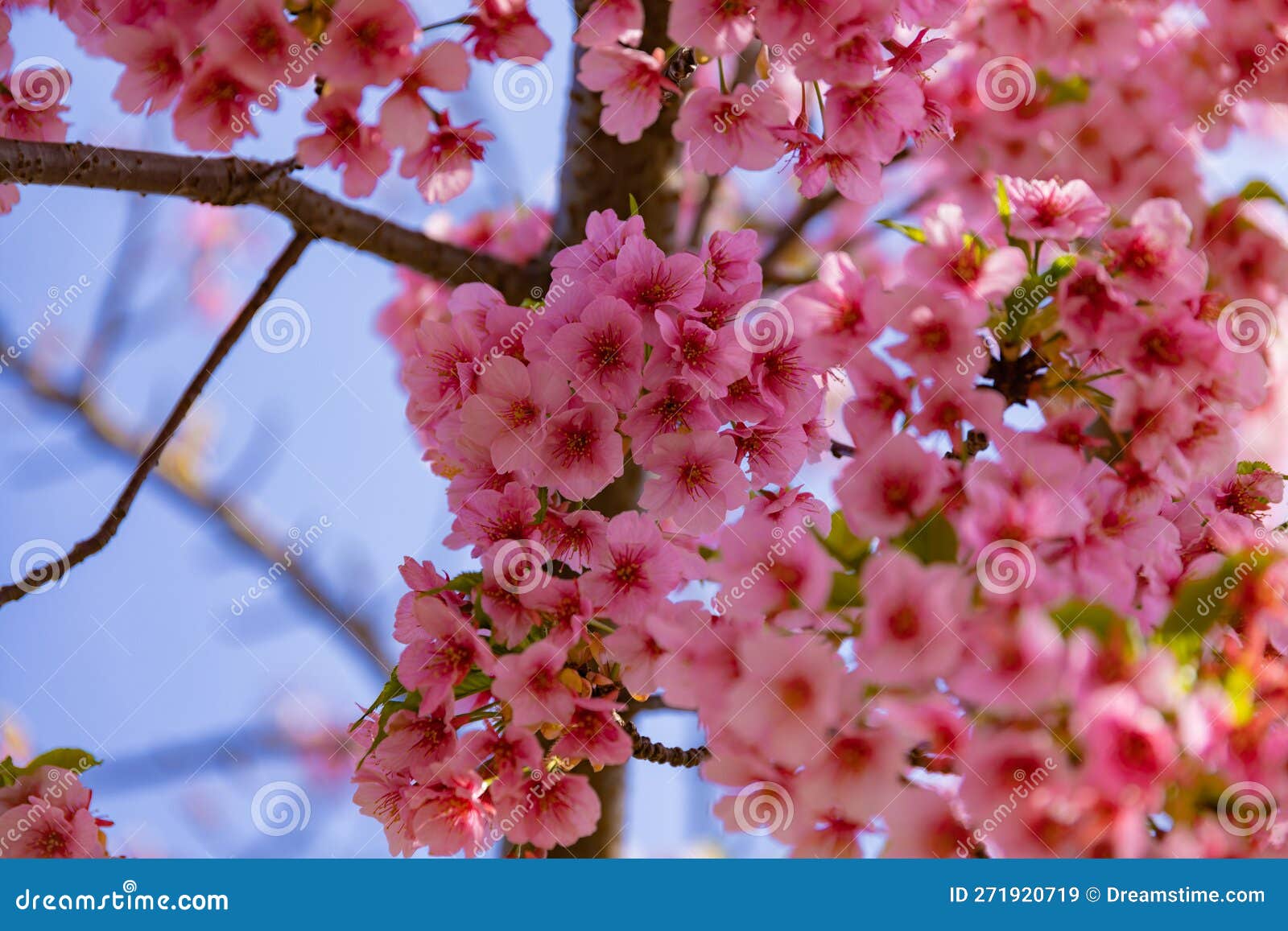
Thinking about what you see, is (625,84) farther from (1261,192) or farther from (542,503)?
(1261,192)

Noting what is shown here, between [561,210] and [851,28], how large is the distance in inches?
40.2

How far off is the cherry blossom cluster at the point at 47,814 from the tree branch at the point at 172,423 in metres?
0.33

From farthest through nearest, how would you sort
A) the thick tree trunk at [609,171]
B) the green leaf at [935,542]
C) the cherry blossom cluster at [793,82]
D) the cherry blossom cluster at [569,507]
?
the thick tree trunk at [609,171], the cherry blossom cluster at [793,82], the cherry blossom cluster at [569,507], the green leaf at [935,542]

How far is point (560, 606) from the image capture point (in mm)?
1360

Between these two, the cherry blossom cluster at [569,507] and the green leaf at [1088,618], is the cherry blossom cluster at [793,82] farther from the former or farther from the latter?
the green leaf at [1088,618]

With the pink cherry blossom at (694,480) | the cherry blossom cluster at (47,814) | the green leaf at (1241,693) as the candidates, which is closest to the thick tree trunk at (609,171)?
the pink cherry blossom at (694,480)

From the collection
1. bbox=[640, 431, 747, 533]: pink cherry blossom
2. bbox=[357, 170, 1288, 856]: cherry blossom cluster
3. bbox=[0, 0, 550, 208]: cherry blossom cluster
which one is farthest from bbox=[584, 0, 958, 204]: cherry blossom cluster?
bbox=[640, 431, 747, 533]: pink cherry blossom

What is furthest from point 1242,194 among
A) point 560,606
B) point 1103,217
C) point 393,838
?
point 393,838

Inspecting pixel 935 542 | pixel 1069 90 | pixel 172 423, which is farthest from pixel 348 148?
pixel 1069 90

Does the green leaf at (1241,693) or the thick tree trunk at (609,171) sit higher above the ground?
the thick tree trunk at (609,171)

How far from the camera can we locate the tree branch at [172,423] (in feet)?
5.92

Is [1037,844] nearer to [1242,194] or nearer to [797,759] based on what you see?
[797,759]

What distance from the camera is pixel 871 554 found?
1.14 meters

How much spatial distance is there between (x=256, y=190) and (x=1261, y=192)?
1900mm
